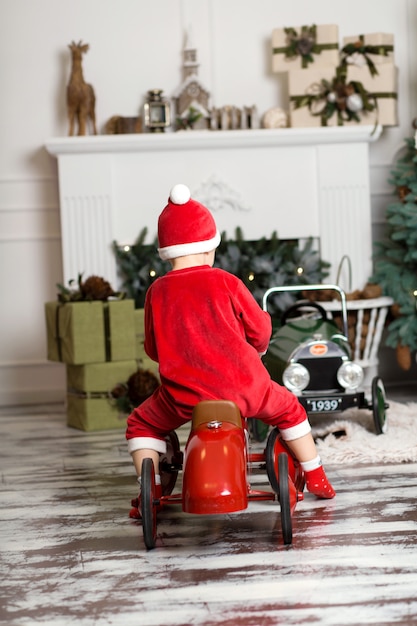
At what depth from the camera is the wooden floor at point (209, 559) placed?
2027 mm

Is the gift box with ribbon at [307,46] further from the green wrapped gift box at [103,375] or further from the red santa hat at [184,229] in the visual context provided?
the red santa hat at [184,229]

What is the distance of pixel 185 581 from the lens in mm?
2230

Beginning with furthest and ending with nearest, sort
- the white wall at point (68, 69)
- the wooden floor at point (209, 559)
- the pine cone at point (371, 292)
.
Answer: the white wall at point (68, 69) → the pine cone at point (371, 292) → the wooden floor at point (209, 559)

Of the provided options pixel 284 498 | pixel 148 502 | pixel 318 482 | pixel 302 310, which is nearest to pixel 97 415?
pixel 302 310

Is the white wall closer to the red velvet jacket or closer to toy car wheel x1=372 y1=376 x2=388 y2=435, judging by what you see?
toy car wheel x1=372 y1=376 x2=388 y2=435

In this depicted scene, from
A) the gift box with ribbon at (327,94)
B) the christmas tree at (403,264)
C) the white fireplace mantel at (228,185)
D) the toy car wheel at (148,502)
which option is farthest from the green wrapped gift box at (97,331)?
the toy car wheel at (148,502)

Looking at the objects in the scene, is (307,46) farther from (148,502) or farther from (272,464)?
(148,502)

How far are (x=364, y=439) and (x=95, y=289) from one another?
5.29 ft

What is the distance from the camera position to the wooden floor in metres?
2.03

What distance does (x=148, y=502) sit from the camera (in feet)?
8.00

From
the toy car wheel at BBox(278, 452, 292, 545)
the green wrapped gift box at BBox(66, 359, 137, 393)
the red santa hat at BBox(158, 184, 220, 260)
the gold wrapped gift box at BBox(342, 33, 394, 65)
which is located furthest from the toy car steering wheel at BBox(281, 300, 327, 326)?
the toy car wheel at BBox(278, 452, 292, 545)

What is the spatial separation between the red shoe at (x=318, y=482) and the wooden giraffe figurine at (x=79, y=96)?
9.85 feet

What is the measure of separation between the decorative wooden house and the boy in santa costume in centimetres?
278

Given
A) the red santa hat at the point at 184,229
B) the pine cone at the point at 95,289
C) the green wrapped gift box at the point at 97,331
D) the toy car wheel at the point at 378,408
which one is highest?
the red santa hat at the point at 184,229
